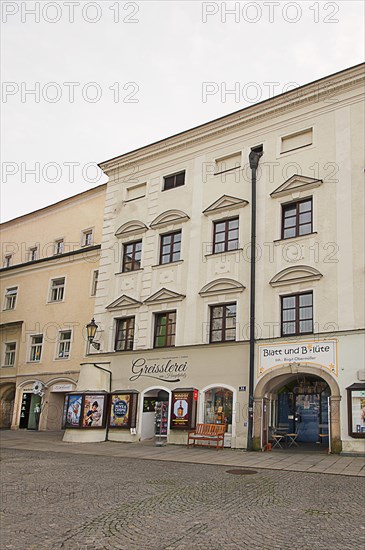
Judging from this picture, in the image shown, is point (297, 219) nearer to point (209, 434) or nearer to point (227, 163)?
point (227, 163)

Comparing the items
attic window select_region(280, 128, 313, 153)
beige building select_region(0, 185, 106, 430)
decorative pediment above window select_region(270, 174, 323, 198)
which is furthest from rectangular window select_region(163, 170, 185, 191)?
beige building select_region(0, 185, 106, 430)

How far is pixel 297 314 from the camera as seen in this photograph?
1919 cm

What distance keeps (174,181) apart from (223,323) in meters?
7.91

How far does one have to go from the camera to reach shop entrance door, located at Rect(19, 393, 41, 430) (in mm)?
29734

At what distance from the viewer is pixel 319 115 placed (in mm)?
20922

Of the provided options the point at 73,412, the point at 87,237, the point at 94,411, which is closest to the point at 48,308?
the point at 87,237

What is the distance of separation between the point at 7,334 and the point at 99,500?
25814 millimetres

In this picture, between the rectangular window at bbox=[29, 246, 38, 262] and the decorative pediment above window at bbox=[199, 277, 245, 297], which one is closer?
the decorative pediment above window at bbox=[199, 277, 245, 297]

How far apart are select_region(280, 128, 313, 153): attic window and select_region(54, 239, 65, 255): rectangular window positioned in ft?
55.6

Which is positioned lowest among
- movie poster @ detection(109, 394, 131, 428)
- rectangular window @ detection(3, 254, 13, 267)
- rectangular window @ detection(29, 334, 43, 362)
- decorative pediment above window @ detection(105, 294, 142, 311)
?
movie poster @ detection(109, 394, 131, 428)

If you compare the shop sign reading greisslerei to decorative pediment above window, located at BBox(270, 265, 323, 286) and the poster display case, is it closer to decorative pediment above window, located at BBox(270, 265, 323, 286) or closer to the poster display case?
decorative pediment above window, located at BBox(270, 265, 323, 286)

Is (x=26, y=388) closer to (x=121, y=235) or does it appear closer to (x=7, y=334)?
(x=7, y=334)

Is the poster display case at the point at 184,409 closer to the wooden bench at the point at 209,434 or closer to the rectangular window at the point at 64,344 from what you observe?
the wooden bench at the point at 209,434

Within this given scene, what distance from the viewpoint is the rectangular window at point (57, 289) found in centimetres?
3103
